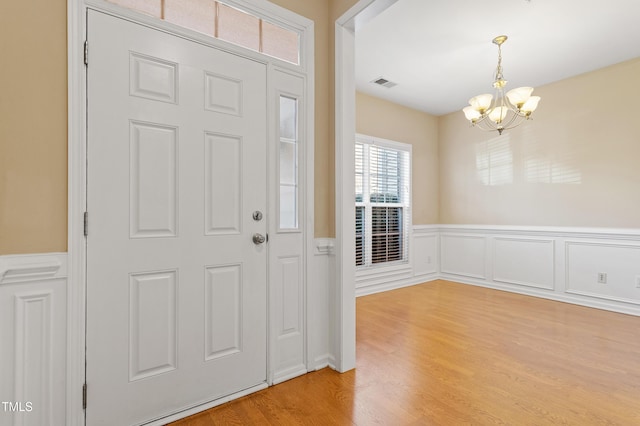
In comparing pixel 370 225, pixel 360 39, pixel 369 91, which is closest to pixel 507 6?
pixel 360 39

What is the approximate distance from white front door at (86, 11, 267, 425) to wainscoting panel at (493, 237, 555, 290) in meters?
3.95

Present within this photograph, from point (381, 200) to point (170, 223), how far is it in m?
3.41

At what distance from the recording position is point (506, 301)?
395 centimetres

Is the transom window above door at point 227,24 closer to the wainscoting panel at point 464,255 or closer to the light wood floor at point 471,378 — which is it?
the light wood floor at point 471,378

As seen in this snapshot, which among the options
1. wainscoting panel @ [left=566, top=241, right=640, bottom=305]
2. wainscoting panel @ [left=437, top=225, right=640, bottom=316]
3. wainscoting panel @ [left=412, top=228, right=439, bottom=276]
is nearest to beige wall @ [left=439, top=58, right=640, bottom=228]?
wainscoting panel @ [left=437, top=225, right=640, bottom=316]

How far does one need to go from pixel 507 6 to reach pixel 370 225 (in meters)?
2.79

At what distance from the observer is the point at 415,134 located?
5.06m

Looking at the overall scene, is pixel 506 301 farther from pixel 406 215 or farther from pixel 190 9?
pixel 190 9

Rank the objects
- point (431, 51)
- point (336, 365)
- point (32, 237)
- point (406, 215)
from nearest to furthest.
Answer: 1. point (32, 237)
2. point (336, 365)
3. point (431, 51)
4. point (406, 215)

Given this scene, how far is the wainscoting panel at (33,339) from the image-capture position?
1.30m

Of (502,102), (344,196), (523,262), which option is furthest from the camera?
(523,262)

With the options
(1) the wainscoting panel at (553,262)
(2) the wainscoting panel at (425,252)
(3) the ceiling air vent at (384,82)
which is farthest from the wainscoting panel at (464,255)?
(3) the ceiling air vent at (384,82)

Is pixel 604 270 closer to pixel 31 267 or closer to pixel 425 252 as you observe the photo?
pixel 425 252

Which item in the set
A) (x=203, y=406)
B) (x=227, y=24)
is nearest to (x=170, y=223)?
(x=203, y=406)
